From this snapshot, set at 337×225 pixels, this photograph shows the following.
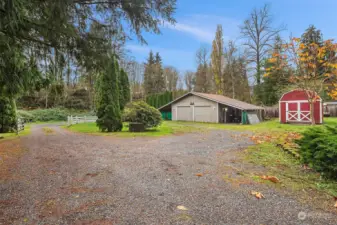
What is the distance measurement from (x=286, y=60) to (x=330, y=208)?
1512 centimetres

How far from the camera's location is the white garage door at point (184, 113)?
2358 centimetres

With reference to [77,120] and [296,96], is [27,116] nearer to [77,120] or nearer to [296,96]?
[77,120]

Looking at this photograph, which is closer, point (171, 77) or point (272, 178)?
point (272, 178)

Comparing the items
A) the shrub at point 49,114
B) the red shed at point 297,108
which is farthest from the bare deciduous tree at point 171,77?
the red shed at point 297,108

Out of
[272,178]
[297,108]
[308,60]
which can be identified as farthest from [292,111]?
[272,178]

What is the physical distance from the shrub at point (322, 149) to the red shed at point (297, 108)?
636 inches

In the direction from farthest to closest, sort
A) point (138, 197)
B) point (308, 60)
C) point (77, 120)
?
1. point (77, 120)
2. point (308, 60)
3. point (138, 197)

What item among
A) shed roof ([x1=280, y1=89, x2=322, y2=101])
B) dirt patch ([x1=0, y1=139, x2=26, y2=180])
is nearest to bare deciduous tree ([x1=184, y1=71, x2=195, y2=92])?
shed roof ([x1=280, y1=89, x2=322, y2=101])

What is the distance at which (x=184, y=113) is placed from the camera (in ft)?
78.8

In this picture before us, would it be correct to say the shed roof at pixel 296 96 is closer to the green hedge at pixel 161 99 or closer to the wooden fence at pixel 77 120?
the green hedge at pixel 161 99

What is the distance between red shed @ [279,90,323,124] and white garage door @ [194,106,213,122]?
6.76m

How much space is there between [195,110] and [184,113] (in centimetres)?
150

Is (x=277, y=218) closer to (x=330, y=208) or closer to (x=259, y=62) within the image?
(x=330, y=208)

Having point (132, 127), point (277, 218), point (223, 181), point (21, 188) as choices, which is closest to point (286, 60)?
point (132, 127)
